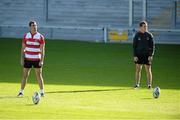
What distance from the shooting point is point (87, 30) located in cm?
4212

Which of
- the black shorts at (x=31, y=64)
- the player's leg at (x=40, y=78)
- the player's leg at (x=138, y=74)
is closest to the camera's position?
the player's leg at (x=40, y=78)

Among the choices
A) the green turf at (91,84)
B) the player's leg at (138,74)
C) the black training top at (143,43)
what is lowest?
the green turf at (91,84)

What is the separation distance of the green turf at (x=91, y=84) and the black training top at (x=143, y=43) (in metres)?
1.09

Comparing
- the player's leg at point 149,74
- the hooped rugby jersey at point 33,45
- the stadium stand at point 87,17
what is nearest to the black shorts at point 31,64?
the hooped rugby jersey at point 33,45

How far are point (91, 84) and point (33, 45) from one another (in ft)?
12.8

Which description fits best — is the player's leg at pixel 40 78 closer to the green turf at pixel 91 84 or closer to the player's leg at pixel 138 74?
the green turf at pixel 91 84

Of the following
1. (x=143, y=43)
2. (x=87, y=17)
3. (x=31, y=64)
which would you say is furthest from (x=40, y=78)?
(x=87, y=17)

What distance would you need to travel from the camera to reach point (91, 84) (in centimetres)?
2666

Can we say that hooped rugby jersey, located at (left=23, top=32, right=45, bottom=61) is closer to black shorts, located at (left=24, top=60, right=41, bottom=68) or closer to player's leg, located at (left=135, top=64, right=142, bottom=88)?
black shorts, located at (left=24, top=60, right=41, bottom=68)

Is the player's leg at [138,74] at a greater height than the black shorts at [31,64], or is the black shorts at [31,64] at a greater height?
the black shorts at [31,64]

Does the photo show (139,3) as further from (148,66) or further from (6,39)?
(148,66)

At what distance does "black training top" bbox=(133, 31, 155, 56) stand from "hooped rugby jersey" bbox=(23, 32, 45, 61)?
335 centimetres

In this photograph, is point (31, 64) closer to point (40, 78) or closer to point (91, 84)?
point (40, 78)

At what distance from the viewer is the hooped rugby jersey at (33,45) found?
23.2 m
